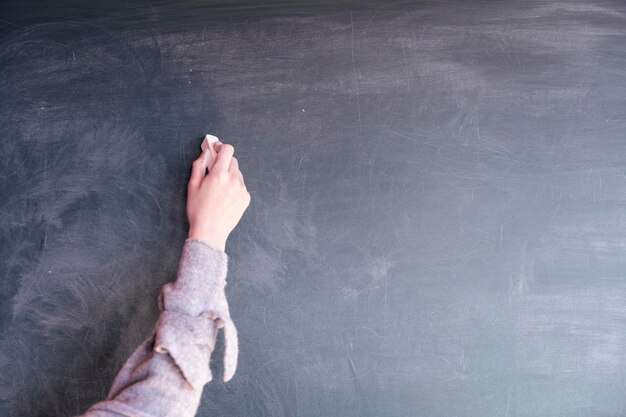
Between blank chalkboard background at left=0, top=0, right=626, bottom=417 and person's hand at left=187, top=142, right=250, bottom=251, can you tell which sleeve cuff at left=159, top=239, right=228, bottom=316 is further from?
blank chalkboard background at left=0, top=0, right=626, bottom=417

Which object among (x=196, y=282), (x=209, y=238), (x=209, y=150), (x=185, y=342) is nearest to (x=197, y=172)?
(x=209, y=150)

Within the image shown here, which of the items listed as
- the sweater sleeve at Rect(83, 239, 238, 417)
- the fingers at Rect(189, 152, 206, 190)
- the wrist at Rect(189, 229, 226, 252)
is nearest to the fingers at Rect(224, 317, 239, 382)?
the sweater sleeve at Rect(83, 239, 238, 417)

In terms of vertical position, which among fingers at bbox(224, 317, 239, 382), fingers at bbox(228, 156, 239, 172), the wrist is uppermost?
fingers at bbox(228, 156, 239, 172)

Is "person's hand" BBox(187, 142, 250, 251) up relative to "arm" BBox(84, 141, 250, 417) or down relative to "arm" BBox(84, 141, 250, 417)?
up

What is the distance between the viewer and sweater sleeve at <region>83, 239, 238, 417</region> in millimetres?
862

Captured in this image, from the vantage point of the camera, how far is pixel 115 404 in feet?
2.78

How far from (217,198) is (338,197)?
0.30 m

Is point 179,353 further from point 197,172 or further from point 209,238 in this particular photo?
point 197,172

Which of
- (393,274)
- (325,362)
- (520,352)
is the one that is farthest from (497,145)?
(325,362)

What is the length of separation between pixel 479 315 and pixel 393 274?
242 millimetres

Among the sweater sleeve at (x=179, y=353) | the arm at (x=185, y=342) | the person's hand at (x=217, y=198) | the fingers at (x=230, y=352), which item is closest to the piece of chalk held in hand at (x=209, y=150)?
the person's hand at (x=217, y=198)

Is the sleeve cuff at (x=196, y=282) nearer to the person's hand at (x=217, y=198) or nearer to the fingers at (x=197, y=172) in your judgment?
the person's hand at (x=217, y=198)

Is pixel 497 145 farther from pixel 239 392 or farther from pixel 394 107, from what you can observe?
pixel 239 392

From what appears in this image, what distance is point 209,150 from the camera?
3.89ft
